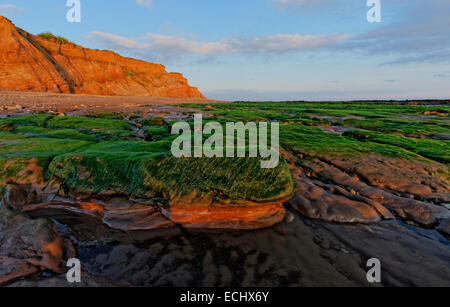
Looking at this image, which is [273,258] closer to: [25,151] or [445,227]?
[445,227]

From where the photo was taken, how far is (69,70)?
35688mm

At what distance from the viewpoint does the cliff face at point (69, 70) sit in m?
27.4

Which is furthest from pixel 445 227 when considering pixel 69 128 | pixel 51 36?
pixel 51 36

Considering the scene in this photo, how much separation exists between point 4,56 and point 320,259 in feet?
130

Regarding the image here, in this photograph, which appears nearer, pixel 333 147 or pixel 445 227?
pixel 445 227

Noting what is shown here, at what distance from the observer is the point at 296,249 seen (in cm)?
263

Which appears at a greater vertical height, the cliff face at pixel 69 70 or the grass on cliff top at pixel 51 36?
→ the grass on cliff top at pixel 51 36

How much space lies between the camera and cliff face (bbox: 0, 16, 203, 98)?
2742 cm

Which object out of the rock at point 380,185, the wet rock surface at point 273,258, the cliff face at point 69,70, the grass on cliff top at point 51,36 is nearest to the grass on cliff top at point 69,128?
the wet rock surface at point 273,258

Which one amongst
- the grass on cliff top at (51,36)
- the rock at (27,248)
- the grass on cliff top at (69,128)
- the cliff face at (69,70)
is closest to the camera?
the rock at (27,248)

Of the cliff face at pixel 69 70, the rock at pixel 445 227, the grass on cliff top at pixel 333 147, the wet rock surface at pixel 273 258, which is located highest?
the cliff face at pixel 69 70

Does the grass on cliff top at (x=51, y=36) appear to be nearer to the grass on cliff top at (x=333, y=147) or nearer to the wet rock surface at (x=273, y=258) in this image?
the grass on cliff top at (x=333, y=147)

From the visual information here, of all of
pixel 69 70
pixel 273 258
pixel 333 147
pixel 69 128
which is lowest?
pixel 273 258
